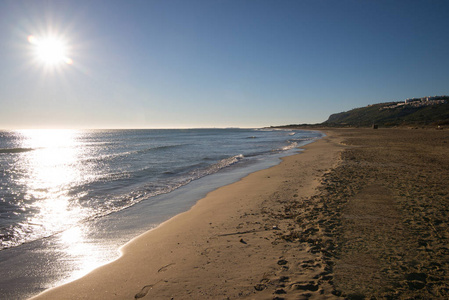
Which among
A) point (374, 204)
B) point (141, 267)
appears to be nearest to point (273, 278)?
point (141, 267)

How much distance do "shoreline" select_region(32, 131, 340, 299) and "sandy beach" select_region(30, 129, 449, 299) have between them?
0.06 ft

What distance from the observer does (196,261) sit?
4.56 metres

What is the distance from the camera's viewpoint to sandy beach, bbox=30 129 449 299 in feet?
11.7

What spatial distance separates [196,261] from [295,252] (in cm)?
192

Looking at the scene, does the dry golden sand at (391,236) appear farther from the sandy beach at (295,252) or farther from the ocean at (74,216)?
the ocean at (74,216)

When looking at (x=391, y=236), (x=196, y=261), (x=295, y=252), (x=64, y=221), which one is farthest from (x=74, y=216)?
(x=391, y=236)

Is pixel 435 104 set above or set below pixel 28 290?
above

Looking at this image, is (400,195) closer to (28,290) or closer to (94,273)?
(94,273)

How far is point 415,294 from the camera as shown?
10.6 feet

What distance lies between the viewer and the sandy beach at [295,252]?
3.55 metres

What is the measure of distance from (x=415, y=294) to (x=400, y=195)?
547cm

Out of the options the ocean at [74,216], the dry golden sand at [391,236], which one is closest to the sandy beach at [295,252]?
the dry golden sand at [391,236]

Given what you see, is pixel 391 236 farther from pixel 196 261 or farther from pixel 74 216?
pixel 74 216

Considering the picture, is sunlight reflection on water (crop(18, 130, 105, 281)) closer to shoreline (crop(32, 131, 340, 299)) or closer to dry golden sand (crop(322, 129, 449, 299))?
shoreline (crop(32, 131, 340, 299))
